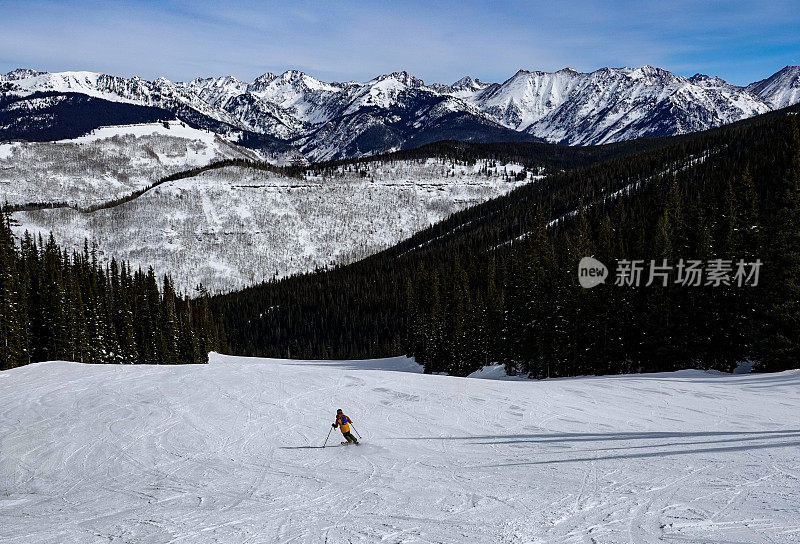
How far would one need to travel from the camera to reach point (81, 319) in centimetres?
5388

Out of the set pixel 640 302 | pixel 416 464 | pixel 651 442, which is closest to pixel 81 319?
pixel 416 464

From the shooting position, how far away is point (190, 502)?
1278 cm

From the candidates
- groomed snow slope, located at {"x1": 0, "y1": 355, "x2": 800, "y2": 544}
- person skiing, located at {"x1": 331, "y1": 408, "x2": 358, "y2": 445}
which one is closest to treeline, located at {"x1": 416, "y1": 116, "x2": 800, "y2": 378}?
groomed snow slope, located at {"x1": 0, "y1": 355, "x2": 800, "y2": 544}

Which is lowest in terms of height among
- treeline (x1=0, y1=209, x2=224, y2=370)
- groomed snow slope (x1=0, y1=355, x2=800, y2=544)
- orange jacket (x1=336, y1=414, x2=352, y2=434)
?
groomed snow slope (x1=0, y1=355, x2=800, y2=544)

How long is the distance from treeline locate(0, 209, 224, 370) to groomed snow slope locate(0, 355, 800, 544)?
81.8 feet

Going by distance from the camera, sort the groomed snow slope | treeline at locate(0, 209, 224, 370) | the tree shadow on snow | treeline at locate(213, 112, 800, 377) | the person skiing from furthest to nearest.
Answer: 1. treeline at locate(0, 209, 224, 370)
2. treeline at locate(213, 112, 800, 377)
3. the person skiing
4. the tree shadow on snow
5. the groomed snow slope

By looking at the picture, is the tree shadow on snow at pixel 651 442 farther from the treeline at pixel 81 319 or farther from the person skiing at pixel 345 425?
the treeline at pixel 81 319

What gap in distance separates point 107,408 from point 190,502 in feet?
47.8

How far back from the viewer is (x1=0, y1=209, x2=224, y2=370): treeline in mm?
46500

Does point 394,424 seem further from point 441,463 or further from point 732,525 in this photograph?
point 732,525

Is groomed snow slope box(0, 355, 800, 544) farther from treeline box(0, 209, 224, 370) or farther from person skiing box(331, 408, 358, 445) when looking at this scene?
treeline box(0, 209, 224, 370)

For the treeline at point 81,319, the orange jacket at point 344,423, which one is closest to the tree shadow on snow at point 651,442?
the orange jacket at point 344,423

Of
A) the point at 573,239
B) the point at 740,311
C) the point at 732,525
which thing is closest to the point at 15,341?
the point at 573,239

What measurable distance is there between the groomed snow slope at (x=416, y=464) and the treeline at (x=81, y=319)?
24926 millimetres
